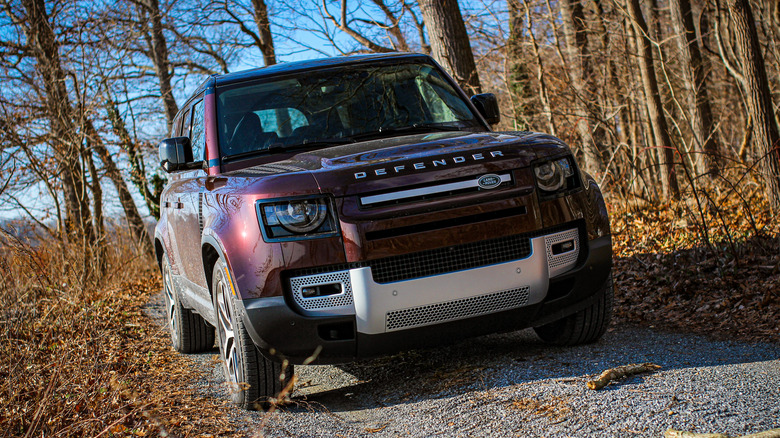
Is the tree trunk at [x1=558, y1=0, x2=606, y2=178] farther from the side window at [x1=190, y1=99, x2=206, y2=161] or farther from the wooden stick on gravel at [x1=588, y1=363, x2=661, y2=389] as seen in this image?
the wooden stick on gravel at [x1=588, y1=363, x2=661, y2=389]

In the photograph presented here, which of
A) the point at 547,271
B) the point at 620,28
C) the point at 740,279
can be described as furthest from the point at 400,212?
the point at 620,28

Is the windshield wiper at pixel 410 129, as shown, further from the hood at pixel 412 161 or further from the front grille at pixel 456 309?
the front grille at pixel 456 309

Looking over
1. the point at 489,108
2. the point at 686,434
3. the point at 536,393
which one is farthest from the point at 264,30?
the point at 686,434

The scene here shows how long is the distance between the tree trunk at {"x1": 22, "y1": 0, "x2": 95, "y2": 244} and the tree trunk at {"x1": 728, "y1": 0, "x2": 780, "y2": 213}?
8.74 meters

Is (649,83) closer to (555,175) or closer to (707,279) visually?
(707,279)

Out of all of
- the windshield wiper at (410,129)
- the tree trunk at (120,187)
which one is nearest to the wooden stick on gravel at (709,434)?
the windshield wiper at (410,129)

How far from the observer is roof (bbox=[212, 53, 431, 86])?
5172mm

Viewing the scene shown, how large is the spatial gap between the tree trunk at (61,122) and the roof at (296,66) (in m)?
6.44

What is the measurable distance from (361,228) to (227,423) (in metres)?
1.28

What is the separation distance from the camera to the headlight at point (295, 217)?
147 inches

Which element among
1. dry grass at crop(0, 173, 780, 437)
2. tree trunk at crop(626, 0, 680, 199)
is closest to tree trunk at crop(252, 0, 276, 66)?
tree trunk at crop(626, 0, 680, 199)

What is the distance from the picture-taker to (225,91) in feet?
16.7

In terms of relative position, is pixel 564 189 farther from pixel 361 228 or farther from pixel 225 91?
pixel 225 91

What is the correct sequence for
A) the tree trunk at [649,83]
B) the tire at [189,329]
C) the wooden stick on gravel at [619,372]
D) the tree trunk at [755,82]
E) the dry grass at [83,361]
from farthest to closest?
the tree trunk at [649,83] → the tree trunk at [755,82] → the tire at [189,329] → the dry grass at [83,361] → the wooden stick on gravel at [619,372]
